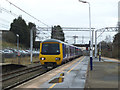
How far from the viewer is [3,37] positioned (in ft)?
178

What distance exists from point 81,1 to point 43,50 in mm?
6203

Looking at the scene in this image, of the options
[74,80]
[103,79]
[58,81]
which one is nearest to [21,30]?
[74,80]

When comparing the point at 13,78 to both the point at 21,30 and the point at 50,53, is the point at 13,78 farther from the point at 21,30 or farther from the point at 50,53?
the point at 21,30

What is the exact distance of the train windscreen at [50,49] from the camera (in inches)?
810

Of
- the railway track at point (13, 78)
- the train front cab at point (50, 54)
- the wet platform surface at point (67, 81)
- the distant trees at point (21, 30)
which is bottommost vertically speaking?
the railway track at point (13, 78)

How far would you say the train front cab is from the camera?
20.4 m

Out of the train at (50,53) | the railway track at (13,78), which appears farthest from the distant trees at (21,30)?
the railway track at (13,78)

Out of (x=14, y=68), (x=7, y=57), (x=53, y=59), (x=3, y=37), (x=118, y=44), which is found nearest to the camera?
(x=53, y=59)

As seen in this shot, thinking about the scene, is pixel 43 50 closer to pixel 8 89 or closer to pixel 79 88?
pixel 8 89

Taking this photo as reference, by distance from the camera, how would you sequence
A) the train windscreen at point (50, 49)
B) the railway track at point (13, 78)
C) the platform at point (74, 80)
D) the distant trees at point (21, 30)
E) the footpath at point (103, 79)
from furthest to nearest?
the distant trees at point (21, 30)
the train windscreen at point (50, 49)
the railway track at point (13, 78)
the platform at point (74, 80)
the footpath at point (103, 79)

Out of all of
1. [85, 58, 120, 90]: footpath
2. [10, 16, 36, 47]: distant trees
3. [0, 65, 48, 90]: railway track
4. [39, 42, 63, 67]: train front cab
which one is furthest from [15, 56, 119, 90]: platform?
[10, 16, 36, 47]: distant trees

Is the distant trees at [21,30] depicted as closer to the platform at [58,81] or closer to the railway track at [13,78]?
the railway track at [13,78]

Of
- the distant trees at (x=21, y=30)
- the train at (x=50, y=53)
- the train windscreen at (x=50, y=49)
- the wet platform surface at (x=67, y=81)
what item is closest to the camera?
the wet platform surface at (x=67, y=81)

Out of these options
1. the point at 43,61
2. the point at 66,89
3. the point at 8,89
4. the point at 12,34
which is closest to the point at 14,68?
the point at 43,61
